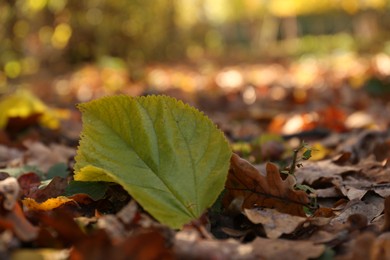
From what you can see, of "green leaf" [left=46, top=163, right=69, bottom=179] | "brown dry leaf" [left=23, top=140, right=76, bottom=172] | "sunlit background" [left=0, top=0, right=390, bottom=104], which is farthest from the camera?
"sunlit background" [left=0, top=0, right=390, bottom=104]

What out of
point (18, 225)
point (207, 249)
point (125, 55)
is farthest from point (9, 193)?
point (125, 55)

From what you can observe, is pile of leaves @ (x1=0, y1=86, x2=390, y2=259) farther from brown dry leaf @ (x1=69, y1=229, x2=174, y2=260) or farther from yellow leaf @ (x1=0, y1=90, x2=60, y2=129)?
yellow leaf @ (x1=0, y1=90, x2=60, y2=129)

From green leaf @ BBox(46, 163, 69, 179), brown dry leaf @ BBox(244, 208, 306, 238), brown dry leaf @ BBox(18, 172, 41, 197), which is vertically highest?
brown dry leaf @ BBox(244, 208, 306, 238)

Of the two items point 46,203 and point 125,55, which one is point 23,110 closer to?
point 46,203

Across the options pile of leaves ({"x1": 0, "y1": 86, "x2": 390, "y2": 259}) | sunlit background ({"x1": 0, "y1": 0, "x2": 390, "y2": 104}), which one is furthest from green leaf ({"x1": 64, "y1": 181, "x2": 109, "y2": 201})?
sunlit background ({"x1": 0, "y1": 0, "x2": 390, "y2": 104})

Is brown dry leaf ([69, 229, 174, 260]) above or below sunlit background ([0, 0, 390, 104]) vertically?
above

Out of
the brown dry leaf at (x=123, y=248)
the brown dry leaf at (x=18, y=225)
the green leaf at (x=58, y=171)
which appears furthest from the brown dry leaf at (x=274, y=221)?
the green leaf at (x=58, y=171)

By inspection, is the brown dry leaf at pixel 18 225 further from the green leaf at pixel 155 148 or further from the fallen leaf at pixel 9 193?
the green leaf at pixel 155 148
